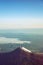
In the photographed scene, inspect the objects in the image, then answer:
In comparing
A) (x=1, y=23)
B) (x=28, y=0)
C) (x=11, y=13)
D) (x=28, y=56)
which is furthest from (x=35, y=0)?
(x=28, y=56)

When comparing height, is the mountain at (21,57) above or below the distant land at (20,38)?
below

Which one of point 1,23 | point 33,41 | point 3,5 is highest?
point 3,5

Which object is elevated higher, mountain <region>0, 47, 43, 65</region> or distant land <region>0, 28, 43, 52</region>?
distant land <region>0, 28, 43, 52</region>

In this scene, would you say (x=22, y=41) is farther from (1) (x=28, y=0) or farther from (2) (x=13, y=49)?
(1) (x=28, y=0)

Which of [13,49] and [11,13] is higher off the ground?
[11,13]

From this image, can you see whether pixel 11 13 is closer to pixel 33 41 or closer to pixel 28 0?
pixel 28 0

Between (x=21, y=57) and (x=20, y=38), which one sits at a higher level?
(x=20, y=38)
